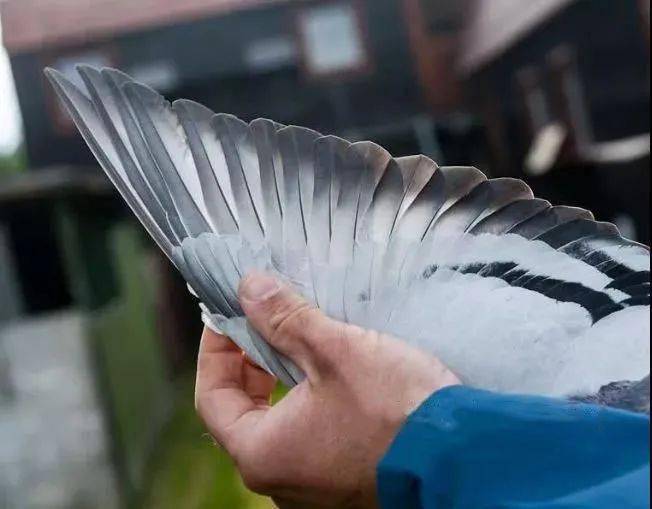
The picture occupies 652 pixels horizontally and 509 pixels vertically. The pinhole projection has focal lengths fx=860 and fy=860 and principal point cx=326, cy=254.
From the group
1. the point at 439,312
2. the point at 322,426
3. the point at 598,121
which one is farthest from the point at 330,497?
the point at 598,121

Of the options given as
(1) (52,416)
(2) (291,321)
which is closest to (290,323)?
(2) (291,321)

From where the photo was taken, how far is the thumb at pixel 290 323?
0.64 metres

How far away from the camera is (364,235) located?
704mm

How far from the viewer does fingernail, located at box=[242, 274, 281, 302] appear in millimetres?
663

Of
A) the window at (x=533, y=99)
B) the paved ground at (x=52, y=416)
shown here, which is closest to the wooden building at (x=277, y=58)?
the window at (x=533, y=99)

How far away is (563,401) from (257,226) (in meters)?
0.28

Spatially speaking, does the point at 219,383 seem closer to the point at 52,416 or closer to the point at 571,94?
the point at 52,416

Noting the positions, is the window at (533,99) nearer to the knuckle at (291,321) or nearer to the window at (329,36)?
the window at (329,36)

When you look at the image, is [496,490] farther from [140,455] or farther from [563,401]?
[140,455]

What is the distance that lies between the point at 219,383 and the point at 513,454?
11.4 inches

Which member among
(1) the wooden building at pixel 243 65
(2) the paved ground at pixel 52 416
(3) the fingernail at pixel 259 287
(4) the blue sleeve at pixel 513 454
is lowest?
(2) the paved ground at pixel 52 416

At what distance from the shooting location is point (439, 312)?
666 mm

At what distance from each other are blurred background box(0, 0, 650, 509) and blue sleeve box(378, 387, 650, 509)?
53 centimetres

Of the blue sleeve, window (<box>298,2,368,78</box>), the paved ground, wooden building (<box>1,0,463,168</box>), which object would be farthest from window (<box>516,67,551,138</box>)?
the blue sleeve
